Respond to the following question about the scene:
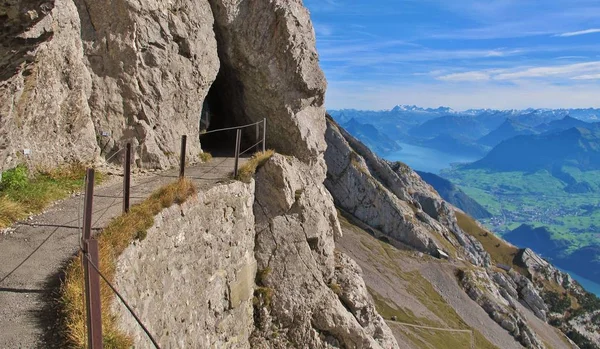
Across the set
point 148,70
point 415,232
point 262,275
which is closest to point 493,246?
point 415,232

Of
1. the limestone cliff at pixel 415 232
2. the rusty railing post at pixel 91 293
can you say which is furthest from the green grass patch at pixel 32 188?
the limestone cliff at pixel 415 232

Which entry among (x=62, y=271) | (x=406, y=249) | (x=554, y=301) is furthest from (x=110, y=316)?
(x=554, y=301)

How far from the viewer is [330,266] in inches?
1023

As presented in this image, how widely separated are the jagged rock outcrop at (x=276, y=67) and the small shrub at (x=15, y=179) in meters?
17.6

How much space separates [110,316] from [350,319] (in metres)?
16.6

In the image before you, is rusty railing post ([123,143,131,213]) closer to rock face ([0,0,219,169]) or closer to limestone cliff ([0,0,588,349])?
limestone cliff ([0,0,588,349])

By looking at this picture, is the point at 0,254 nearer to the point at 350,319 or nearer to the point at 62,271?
the point at 62,271

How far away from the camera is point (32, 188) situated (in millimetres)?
15227

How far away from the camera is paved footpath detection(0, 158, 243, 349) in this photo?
8764 millimetres

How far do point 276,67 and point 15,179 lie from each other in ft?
61.8

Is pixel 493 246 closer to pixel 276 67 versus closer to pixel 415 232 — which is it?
pixel 415 232

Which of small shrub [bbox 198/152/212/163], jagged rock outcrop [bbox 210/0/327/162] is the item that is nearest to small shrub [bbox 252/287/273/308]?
small shrub [bbox 198/152/212/163]

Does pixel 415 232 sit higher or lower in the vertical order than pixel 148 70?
lower

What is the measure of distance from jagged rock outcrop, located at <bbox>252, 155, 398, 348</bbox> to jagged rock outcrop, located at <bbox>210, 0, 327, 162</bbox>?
199 inches
